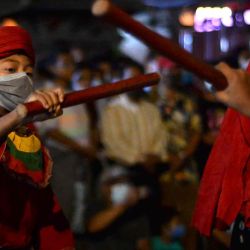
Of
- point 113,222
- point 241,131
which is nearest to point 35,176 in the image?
point 241,131

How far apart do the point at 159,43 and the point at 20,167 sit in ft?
2.91

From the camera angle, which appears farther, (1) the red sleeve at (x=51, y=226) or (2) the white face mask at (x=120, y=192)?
(2) the white face mask at (x=120, y=192)

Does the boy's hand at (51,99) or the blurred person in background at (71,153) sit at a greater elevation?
the boy's hand at (51,99)

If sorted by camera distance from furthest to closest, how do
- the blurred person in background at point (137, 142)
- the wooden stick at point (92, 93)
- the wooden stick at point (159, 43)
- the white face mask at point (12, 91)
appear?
the blurred person in background at point (137, 142)
the white face mask at point (12, 91)
the wooden stick at point (92, 93)
the wooden stick at point (159, 43)

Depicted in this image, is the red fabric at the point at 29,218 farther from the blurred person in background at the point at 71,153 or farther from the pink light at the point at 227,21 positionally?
the pink light at the point at 227,21

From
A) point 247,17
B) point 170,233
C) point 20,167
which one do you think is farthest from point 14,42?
point 247,17

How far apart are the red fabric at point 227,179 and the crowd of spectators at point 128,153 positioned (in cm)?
234

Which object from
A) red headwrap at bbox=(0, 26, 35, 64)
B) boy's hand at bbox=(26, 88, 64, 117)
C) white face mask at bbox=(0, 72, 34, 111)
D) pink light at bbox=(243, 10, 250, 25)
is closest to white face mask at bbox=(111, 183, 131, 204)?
red headwrap at bbox=(0, 26, 35, 64)

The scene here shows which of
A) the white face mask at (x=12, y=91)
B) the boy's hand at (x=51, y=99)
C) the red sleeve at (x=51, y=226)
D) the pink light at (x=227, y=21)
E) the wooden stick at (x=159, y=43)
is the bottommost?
the pink light at (x=227, y=21)

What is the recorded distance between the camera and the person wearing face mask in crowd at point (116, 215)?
566 centimetres

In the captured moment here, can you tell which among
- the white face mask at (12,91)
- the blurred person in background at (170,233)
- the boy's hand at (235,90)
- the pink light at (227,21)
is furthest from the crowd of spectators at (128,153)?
the pink light at (227,21)

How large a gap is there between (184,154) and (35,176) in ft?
11.0

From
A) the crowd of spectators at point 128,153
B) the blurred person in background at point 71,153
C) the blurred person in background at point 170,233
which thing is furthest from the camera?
the crowd of spectators at point 128,153

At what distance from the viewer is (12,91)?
2.28 m
